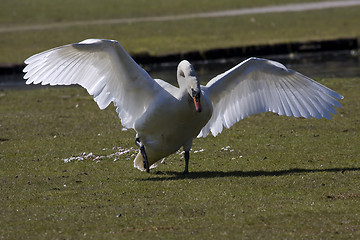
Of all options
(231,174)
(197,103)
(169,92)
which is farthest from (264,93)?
(197,103)

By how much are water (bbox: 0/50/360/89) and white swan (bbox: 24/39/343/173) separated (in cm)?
1325

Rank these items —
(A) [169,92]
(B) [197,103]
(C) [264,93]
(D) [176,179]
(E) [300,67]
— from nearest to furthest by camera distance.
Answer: (B) [197,103] → (A) [169,92] → (D) [176,179] → (C) [264,93] → (E) [300,67]

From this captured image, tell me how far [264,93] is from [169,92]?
2.06 metres

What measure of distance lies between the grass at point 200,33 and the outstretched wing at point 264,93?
22.5m

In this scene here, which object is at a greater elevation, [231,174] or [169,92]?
[169,92]

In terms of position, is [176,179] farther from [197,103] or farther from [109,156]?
[109,156]

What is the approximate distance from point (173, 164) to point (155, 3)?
47793 millimetres

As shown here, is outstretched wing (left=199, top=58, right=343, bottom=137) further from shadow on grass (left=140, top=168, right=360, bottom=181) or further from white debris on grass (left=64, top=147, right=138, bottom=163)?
white debris on grass (left=64, top=147, right=138, bottom=163)

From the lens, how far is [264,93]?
12469 mm

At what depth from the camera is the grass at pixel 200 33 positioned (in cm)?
3662

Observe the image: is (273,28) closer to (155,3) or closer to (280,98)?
(155,3)

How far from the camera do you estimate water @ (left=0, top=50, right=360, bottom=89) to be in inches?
1072

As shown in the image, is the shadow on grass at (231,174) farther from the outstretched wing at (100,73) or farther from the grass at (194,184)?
the outstretched wing at (100,73)

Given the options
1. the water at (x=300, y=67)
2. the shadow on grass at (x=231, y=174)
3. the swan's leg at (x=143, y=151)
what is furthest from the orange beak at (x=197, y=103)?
the water at (x=300, y=67)
